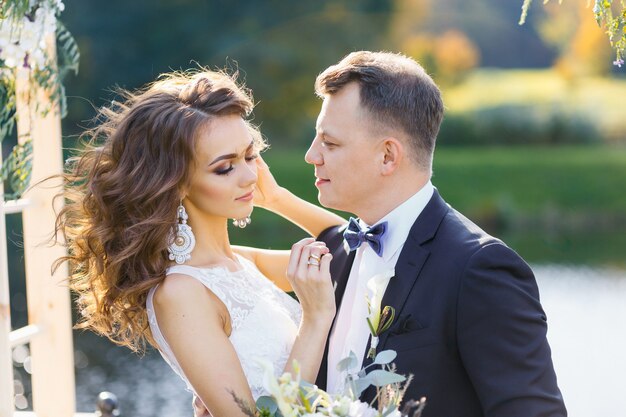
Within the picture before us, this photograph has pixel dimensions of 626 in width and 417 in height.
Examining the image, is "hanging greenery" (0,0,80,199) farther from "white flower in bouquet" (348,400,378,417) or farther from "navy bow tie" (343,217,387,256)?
"navy bow tie" (343,217,387,256)

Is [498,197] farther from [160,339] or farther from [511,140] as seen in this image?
[160,339]

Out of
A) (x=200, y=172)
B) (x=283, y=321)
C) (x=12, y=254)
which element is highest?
(x=200, y=172)

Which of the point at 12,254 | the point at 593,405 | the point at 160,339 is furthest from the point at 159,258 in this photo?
the point at 12,254

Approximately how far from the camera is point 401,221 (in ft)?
10.2

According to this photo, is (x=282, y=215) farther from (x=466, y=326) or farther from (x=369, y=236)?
(x=466, y=326)

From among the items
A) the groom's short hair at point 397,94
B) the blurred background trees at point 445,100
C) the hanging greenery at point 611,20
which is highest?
the hanging greenery at point 611,20

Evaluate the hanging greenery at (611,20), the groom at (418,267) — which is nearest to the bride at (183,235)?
the groom at (418,267)

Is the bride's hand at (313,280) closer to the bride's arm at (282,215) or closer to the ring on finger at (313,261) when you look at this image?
the ring on finger at (313,261)

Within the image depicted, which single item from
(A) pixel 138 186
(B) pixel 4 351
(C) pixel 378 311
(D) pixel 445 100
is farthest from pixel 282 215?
(D) pixel 445 100

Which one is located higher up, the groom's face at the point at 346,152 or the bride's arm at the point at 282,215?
the groom's face at the point at 346,152

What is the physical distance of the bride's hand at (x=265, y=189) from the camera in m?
3.52

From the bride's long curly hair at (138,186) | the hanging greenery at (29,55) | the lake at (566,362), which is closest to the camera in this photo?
the hanging greenery at (29,55)

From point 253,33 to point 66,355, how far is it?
21947 mm

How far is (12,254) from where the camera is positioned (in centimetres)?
1805
